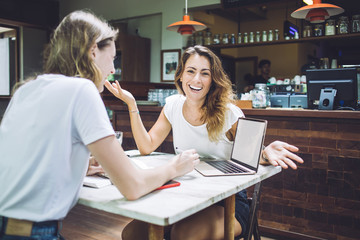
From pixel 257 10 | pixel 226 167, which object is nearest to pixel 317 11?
pixel 226 167

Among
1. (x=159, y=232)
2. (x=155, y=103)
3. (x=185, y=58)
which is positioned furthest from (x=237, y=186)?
(x=155, y=103)

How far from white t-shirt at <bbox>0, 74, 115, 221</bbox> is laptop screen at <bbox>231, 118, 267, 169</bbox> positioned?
668mm

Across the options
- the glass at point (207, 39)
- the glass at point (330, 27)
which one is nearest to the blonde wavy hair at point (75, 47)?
the glass at point (330, 27)

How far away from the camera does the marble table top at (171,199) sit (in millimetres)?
881

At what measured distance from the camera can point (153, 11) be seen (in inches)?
225

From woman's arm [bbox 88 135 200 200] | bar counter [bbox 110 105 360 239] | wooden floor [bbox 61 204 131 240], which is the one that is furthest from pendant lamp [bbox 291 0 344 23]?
woman's arm [bbox 88 135 200 200]

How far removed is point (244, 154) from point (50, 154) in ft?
2.81

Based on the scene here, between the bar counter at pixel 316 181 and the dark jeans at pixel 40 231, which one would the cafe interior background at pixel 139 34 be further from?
the dark jeans at pixel 40 231

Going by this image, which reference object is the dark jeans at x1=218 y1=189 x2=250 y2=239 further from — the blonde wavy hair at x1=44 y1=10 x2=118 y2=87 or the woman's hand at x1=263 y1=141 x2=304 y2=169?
the blonde wavy hair at x1=44 y1=10 x2=118 y2=87

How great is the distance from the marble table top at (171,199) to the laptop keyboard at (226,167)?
0.09 m

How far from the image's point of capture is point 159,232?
963mm

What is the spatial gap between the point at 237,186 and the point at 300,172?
1.52 meters

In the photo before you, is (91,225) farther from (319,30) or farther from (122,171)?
(319,30)

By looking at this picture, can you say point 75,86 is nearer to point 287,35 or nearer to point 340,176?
point 340,176
